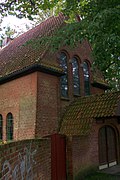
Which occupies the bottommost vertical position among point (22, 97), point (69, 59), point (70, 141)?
point (70, 141)

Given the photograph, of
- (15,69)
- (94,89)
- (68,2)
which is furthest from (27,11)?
(94,89)

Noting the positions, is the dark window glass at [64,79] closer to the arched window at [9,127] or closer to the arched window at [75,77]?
the arched window at [75,77]

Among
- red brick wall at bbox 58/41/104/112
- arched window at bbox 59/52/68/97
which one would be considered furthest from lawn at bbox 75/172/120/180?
arched window at bbox 59/52/68/97

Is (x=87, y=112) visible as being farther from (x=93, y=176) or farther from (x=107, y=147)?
(x=93, y=176)

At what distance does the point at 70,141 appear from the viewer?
33.0 ft

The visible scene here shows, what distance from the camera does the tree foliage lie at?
7.77m

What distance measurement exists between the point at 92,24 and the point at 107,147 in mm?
8149

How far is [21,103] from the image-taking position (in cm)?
1352

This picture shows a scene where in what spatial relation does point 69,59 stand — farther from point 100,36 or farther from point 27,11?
point 100,36

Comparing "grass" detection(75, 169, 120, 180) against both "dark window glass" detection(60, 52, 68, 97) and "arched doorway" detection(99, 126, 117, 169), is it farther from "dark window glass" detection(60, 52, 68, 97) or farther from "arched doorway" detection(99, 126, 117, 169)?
"dark window glass" detection(60, 52, 68, 97)

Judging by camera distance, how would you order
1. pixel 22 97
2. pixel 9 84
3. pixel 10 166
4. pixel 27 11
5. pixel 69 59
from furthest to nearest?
pixel 69 59 < pixel 9 84 < pixel 22 97 < pixel 27 11 < pixel 10 166

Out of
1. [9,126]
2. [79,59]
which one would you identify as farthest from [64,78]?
[9,126]

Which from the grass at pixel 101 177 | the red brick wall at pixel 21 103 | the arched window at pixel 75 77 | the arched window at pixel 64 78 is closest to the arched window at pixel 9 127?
the red brick wall at pixel 21 103

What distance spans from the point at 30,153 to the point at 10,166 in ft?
5.33
